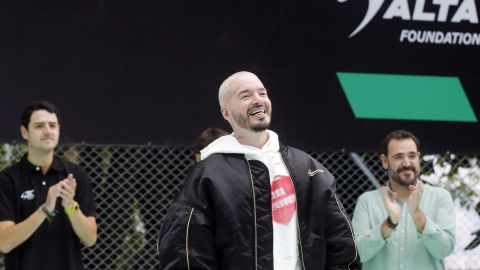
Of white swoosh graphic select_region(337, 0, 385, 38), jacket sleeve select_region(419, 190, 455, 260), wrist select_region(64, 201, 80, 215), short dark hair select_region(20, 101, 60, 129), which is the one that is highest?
white swoosh graphic select_region(337, 0, 385, 38)

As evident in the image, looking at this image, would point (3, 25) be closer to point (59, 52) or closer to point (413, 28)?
point (59, 52)

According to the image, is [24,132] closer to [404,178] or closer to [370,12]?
[404,178]

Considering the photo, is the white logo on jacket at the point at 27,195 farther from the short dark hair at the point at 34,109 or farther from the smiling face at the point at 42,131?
the short dark hair at the point at 34,109

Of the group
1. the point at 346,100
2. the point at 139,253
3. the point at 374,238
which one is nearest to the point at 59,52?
the point at 139,253

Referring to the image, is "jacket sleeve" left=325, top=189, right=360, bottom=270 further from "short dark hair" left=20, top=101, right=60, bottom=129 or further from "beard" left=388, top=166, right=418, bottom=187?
"short dark hair" left=20, top=101, right=60, bottom=129

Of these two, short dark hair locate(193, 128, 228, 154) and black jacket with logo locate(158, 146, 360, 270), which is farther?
short dark hair locate(193, 128, 228, 154)

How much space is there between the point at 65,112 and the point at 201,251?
8.20 feet

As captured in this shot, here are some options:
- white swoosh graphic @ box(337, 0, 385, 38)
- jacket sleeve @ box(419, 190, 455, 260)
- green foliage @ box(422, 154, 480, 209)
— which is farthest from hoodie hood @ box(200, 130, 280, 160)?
green foliage @ box(422, 154, 480, 209)

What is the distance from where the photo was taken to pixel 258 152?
3.69 metres

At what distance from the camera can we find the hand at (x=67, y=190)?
4934 mm

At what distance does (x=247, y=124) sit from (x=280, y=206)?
13.5 inches

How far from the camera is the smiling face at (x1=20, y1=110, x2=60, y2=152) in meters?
5.20

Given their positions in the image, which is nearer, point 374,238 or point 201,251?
point 201,251

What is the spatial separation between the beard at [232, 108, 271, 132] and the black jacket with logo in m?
0.12
